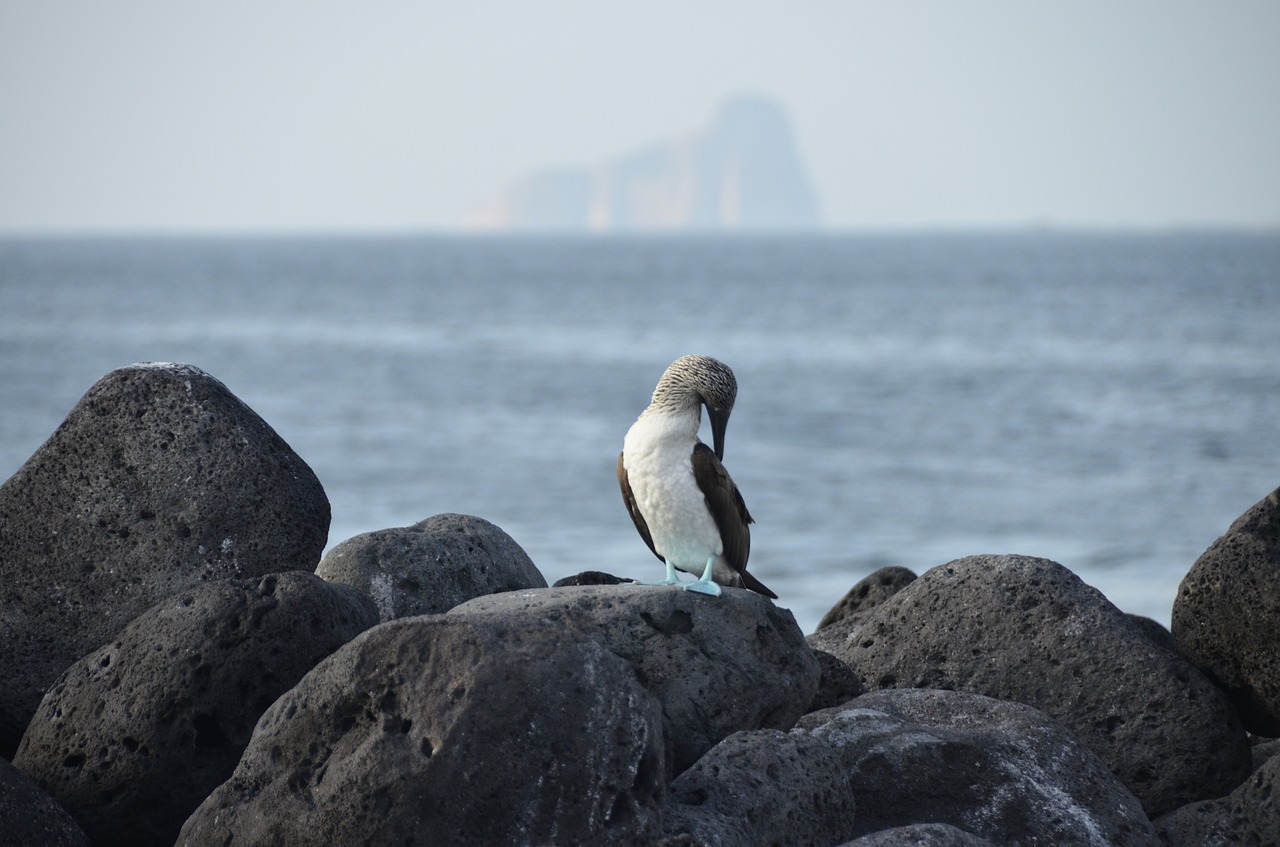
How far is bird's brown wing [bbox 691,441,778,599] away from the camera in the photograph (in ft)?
18.5

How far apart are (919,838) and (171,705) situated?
2.72m

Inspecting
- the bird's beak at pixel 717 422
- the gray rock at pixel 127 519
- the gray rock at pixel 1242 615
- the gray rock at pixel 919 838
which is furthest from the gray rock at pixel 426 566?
the gray rock at pixel 1242 615

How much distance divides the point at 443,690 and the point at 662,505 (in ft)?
5.56

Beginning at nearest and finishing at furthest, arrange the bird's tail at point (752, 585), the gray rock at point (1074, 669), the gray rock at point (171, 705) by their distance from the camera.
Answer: the gray rock at point (171, 705)
the bird's tail at point (752, 585)
the gray rock at point (1074, 669)

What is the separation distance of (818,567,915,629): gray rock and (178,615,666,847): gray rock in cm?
414

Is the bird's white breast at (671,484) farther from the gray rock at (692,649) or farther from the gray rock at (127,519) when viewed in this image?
the gray rock at (127,519)

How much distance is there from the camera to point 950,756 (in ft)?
17.7

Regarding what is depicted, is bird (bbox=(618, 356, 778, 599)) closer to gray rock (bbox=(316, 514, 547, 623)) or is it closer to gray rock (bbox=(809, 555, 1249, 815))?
gray rock (bbox=(316, 514, 547, 623))

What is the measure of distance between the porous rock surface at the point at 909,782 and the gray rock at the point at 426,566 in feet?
6.20

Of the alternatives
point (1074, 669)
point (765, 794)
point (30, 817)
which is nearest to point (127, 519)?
point (30, 817)

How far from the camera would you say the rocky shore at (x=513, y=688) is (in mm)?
4277

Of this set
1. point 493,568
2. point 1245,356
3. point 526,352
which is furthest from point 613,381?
point 493,568

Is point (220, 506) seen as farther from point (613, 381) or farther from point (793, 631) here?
point (613, 381)

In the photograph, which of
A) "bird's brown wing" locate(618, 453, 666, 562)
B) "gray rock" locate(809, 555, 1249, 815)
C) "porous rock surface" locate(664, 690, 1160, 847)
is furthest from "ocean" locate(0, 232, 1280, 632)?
"porous rock surface" locate(664, 690, 1160, 847)
